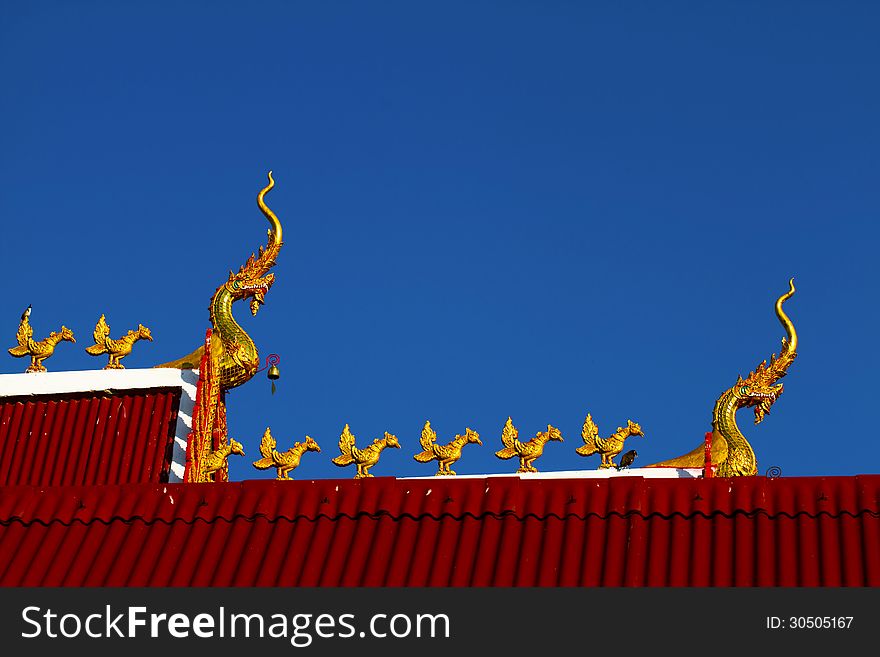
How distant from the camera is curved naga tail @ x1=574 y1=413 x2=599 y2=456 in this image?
17.4m

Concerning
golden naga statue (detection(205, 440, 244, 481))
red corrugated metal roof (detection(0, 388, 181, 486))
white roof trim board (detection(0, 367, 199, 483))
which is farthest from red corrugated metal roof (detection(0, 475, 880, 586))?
white roof trim board (detection(0, 367, 199, 483))

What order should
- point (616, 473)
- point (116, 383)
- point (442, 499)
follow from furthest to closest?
point (116, 383) → point (616, 473) → point (442, 499)

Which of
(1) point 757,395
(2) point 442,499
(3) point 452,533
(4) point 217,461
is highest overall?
(1) point 757,395

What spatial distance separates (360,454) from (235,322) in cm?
255

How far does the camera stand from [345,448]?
1636cm

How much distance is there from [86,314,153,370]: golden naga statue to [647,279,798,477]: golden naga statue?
7.01m

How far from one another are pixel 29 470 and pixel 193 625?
10355 millimetres

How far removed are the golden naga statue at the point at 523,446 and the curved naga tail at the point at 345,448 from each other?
6.68 ft

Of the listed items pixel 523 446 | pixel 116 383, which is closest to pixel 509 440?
pixel 523 446

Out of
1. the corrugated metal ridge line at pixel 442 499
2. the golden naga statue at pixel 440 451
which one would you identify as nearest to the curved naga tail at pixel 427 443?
the golden naga statue at pixel 440 451

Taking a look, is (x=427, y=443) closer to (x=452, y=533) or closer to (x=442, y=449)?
(x=442, y=449)

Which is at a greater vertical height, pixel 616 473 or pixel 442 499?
pixel 616 473

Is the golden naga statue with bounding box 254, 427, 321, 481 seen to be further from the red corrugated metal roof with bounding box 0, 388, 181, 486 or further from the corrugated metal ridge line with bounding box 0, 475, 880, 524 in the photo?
the corrugated metal ridge line with bounding box 0, 475, 880, 524

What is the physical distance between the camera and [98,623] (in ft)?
27.7
